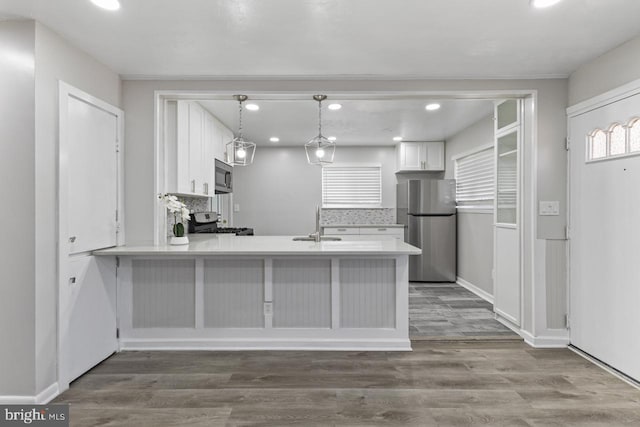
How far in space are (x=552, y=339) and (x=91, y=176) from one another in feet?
12.7

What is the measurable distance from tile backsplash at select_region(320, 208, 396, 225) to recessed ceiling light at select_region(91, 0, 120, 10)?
4.77 m

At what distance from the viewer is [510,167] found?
366 centimetres

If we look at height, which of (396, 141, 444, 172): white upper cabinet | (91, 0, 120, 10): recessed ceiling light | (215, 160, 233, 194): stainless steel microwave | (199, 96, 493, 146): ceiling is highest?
(199, 96, 493, 146): ceiling

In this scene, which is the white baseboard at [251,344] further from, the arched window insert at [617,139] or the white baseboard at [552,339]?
the arched window insert at [617,139]

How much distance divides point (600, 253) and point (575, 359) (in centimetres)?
85

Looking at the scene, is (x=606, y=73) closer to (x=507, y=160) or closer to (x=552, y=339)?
(x=507, y=160)

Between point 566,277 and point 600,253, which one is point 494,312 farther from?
point 600,253

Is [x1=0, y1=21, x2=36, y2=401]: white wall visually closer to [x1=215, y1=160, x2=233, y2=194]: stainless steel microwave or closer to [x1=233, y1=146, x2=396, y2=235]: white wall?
[x1=215, y1=160, x2=233, y2=194]: stainless steel microwave

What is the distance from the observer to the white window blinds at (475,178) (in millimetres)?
4697

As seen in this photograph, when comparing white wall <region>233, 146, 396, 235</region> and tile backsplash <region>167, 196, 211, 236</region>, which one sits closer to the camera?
tile backsplash <region>167, 196, 211, 236</region>

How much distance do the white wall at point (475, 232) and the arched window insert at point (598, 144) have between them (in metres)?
1.56

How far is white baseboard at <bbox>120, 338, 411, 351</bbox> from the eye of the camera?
10.1 feet

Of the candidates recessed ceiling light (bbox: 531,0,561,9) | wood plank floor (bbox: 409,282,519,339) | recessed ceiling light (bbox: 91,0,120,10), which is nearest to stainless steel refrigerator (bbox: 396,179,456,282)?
wood plank floor (bbox: 409,282,519,339)

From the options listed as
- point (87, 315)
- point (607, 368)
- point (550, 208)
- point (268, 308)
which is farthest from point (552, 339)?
point (87, 315)
